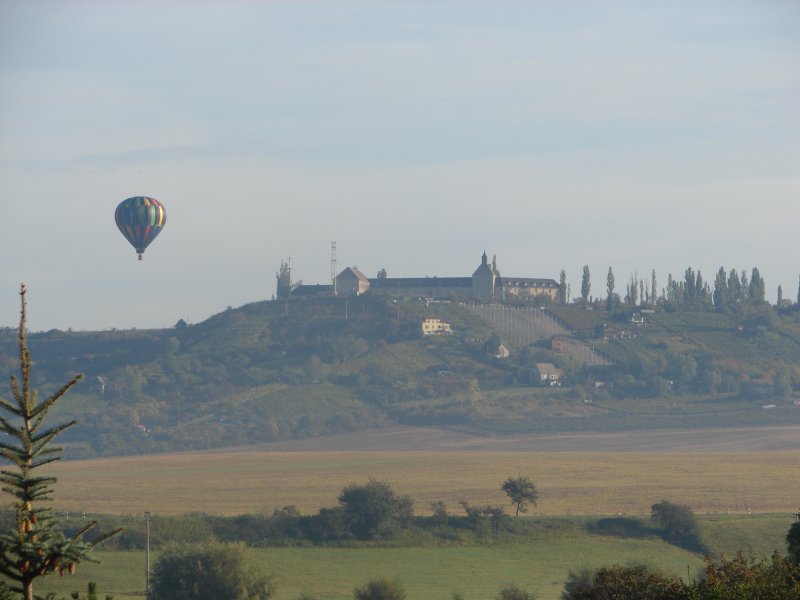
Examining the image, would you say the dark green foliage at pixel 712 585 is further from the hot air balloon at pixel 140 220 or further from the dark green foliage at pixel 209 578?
the hot air balloon at pixel 140 220

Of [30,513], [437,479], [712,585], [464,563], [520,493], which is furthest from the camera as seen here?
[437,479]

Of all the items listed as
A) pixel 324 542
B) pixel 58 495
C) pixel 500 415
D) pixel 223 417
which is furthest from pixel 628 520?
pixel 223 417

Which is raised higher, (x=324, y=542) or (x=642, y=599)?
(x=642, y=599)

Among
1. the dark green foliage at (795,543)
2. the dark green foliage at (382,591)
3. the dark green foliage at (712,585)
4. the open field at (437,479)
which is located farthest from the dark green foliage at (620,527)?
the dark green foliage at (712,585)

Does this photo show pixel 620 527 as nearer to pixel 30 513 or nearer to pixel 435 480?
pixel 435 480

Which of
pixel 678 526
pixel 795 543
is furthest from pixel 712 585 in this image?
pixel 678 526

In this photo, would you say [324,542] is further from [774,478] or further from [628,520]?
[774,478]

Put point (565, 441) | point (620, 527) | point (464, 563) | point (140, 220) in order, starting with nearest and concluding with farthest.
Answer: point (464, 563), point (620, 527), point (140, 220), point (565, 441)
